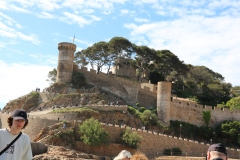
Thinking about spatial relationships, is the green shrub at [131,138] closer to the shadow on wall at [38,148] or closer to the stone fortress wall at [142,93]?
the shadow on wall at [38,148]

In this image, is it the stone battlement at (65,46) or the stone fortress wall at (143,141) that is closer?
the stone fortress wall at (143,141)

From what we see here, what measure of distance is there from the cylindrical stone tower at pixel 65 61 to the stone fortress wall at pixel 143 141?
33.4 ft

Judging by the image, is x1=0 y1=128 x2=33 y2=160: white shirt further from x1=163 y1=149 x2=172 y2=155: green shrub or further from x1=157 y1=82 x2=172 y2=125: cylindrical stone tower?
x1=157 y1=82 x2=172 y2=125: cylindrical stone tower

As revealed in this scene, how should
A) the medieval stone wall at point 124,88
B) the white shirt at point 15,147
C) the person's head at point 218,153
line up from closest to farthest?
the person's head at point 218,153, the white shirt at point 15,147, the medieval stone wall at point 124,88

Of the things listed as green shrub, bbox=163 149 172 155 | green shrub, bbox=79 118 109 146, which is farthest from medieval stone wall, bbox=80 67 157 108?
green shrub, bbox=79 118 109 146

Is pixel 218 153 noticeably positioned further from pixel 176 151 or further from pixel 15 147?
pixel 176 151

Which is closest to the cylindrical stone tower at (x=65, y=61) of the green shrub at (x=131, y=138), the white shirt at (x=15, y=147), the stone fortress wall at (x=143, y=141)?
the stone fortress wall at (x=143, y=141)

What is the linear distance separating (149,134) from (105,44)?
22.1m

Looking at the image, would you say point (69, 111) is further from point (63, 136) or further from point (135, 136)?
point (135, 136)

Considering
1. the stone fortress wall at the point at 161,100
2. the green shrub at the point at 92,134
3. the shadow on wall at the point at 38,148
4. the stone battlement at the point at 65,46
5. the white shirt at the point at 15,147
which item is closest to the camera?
the white shirt at the point at 15,147

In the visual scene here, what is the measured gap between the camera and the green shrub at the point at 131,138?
32.2 meters

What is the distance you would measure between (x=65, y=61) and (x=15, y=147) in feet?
138

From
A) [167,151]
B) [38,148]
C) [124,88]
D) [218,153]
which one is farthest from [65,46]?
[218,153]

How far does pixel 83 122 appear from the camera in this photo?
31.9 m
